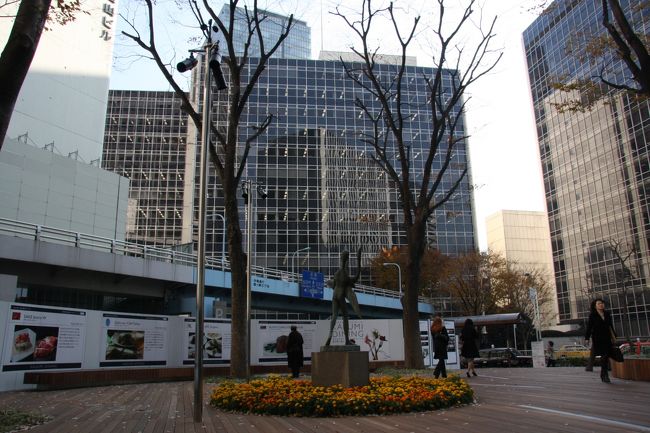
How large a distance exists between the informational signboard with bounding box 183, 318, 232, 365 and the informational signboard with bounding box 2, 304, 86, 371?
4.36m

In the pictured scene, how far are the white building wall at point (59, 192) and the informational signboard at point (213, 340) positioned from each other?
794 inches

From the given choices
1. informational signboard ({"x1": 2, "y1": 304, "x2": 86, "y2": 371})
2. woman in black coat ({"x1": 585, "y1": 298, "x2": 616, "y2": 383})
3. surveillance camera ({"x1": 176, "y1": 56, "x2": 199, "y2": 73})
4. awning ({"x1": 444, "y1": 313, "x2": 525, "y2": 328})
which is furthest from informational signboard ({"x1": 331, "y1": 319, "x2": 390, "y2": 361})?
awning ({"x1": 444, "y1": 313, "x2": 525, "y2": 328})

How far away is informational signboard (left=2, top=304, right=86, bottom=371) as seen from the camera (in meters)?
13.7


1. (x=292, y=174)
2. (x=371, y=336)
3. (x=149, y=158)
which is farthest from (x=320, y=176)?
(x=371, y=336)

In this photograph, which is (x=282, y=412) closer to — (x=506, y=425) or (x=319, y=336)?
(x=506, y=425)

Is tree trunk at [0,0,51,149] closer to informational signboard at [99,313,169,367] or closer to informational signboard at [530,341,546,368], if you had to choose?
informational signboard at [99,313,169,367]

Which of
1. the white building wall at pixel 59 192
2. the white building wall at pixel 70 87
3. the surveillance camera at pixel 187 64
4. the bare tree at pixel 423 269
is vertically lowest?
the surveillance camera at pixel 187 64

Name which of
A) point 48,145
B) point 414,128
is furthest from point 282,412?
point 414,128

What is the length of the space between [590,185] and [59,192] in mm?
59027

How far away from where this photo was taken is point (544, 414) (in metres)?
7.47

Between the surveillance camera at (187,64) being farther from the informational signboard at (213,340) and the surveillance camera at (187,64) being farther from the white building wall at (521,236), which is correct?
the white building wall at (521,236)

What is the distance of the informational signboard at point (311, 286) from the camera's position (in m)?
36.7

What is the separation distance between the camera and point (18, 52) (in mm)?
6594

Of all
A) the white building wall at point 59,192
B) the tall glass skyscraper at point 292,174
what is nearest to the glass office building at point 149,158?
the tall glass skyscraper at point 292,174
